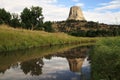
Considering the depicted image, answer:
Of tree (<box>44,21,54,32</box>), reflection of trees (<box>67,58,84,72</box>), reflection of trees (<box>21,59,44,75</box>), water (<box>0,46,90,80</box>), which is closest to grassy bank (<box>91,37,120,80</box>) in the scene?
water (<box>0,46,90,80</box>)

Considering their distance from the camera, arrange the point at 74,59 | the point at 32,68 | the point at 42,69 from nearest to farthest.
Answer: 1. the point at 42,69
2. the point at 32,68
3. the point at 74,59

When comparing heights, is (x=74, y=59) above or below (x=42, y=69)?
below

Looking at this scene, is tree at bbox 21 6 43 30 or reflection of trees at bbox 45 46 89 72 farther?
tree at bbox 21 6 43 30

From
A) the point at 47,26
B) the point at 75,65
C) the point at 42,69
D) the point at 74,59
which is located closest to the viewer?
the point at 42,69

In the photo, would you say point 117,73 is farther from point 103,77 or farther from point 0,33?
point 0,33

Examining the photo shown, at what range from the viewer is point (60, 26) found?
160625 mm

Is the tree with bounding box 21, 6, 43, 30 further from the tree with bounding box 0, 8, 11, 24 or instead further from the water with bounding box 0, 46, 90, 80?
the water with bounding box 0, 46, 90, 80

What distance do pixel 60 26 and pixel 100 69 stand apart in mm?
149260

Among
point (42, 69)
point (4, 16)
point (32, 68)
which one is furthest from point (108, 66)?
point (4, 16)

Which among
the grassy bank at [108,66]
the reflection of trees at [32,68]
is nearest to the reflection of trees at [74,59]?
the reflection of trees at [32,68]

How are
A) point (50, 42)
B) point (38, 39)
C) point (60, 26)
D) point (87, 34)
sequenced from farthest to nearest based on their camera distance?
point (60, 26), point (87, 34), point (50, 42), point (38, 39)

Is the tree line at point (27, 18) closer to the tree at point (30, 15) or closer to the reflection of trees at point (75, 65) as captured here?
the tree at point (30, 15)

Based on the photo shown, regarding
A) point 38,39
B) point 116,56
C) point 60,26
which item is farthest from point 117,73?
point 60,26

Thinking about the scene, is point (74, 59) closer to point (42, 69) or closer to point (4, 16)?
point (42, 69)
